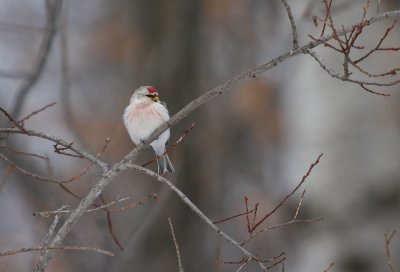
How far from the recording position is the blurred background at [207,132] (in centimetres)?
320

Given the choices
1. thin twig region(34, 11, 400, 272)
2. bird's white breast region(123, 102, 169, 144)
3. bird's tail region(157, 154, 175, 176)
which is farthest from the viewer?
bird's tail region(157, 154, 175, 176)

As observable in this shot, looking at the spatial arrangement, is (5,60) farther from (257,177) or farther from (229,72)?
(257,177)

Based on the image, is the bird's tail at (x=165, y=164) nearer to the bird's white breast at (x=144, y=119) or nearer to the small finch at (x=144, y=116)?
the small finch at (x=144, y=116)

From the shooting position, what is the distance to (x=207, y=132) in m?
5.91

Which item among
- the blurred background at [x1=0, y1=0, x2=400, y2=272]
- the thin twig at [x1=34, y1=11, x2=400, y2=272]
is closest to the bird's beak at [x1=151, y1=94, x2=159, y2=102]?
the blurred background at [x1=0, y1=0, x2=400, y2=272]

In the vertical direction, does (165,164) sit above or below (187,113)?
above

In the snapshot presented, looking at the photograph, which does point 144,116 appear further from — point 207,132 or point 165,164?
point 207,132

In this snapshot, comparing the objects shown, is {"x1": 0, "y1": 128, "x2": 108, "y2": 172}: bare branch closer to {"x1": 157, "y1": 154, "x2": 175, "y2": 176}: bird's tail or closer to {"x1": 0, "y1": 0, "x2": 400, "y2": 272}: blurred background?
{"x1": 0, "y1": 0, "x2": 400, "y2": 272}: blurred background

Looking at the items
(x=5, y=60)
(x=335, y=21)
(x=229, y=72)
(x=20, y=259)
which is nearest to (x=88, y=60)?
(x=5, y=60)

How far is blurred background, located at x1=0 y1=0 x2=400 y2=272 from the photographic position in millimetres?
3197

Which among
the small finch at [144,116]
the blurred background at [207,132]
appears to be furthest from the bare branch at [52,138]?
the small finch at [144,116]

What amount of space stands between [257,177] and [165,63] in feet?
4.84

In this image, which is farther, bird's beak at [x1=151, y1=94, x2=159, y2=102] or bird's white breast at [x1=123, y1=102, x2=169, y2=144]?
bird's beak at [x1=151, y1=94, x2=159, y2=102]

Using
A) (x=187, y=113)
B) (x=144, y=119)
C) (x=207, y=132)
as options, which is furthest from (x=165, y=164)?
(x=207, y=132)
